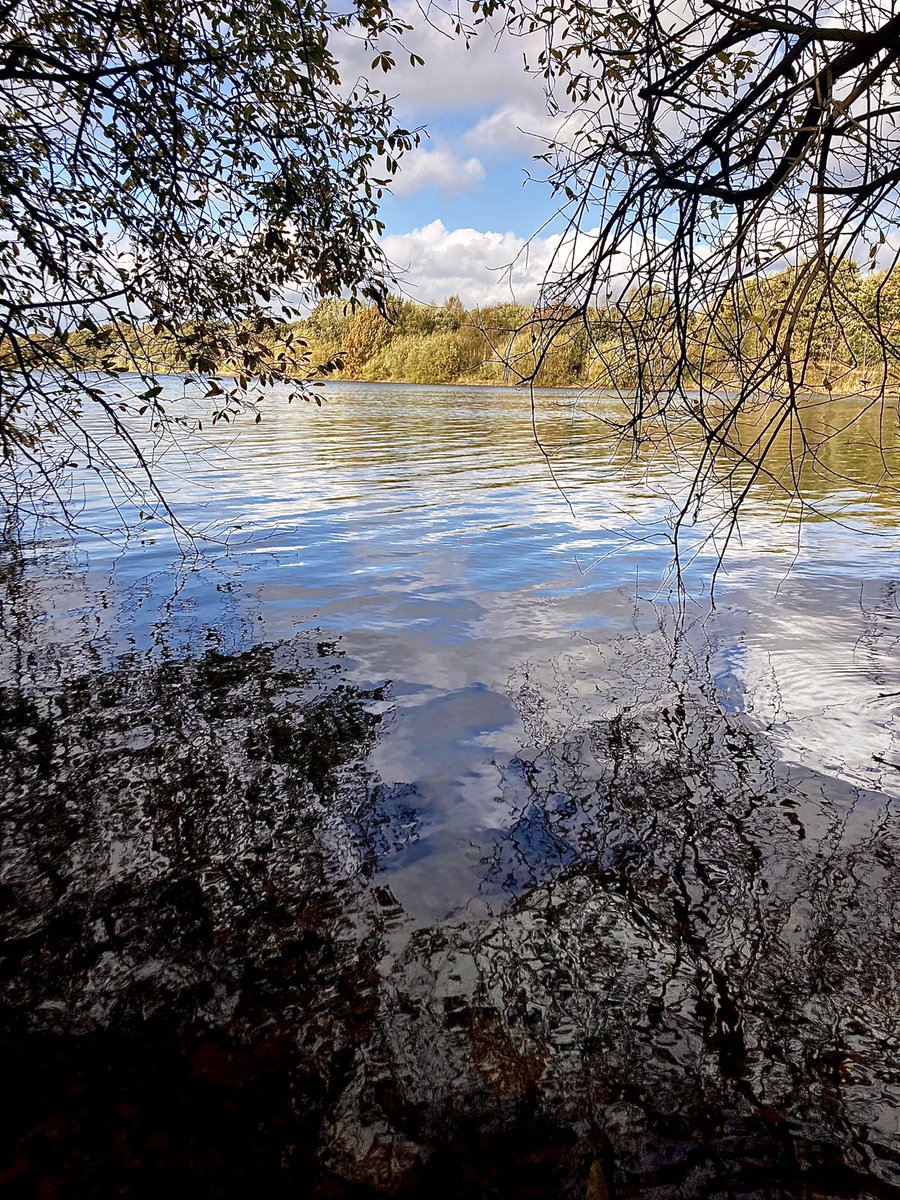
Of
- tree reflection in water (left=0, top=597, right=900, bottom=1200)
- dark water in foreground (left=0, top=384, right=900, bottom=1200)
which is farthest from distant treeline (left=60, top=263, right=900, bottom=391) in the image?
tree reflection in water (left=0, top=597, right=900, bottom=1200)

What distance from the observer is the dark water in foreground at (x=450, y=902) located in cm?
253

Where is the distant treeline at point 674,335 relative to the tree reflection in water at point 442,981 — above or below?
above

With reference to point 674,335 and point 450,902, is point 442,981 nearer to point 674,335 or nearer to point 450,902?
point 450,902

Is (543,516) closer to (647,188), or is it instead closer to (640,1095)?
(647,188)

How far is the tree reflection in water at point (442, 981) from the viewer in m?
2.48

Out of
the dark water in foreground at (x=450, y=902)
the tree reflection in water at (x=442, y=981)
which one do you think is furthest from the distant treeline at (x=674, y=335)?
the tree reflection in water at (x=442, y=981)

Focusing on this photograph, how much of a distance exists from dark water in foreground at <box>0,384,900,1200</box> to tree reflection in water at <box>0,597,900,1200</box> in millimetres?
15

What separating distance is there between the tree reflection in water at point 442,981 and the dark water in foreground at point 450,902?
0.05 ft

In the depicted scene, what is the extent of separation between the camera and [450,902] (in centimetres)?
377

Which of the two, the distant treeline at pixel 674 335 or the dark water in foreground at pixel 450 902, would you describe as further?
the distant treeline at pixel 674 335

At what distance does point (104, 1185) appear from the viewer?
2.36 meters

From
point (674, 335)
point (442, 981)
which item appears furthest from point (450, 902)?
point (674, 335)

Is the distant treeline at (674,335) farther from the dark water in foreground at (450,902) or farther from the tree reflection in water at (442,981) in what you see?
the tree reflection in water at (442,981)

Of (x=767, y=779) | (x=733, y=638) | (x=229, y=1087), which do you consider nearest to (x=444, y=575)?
(x=733, y=638)
